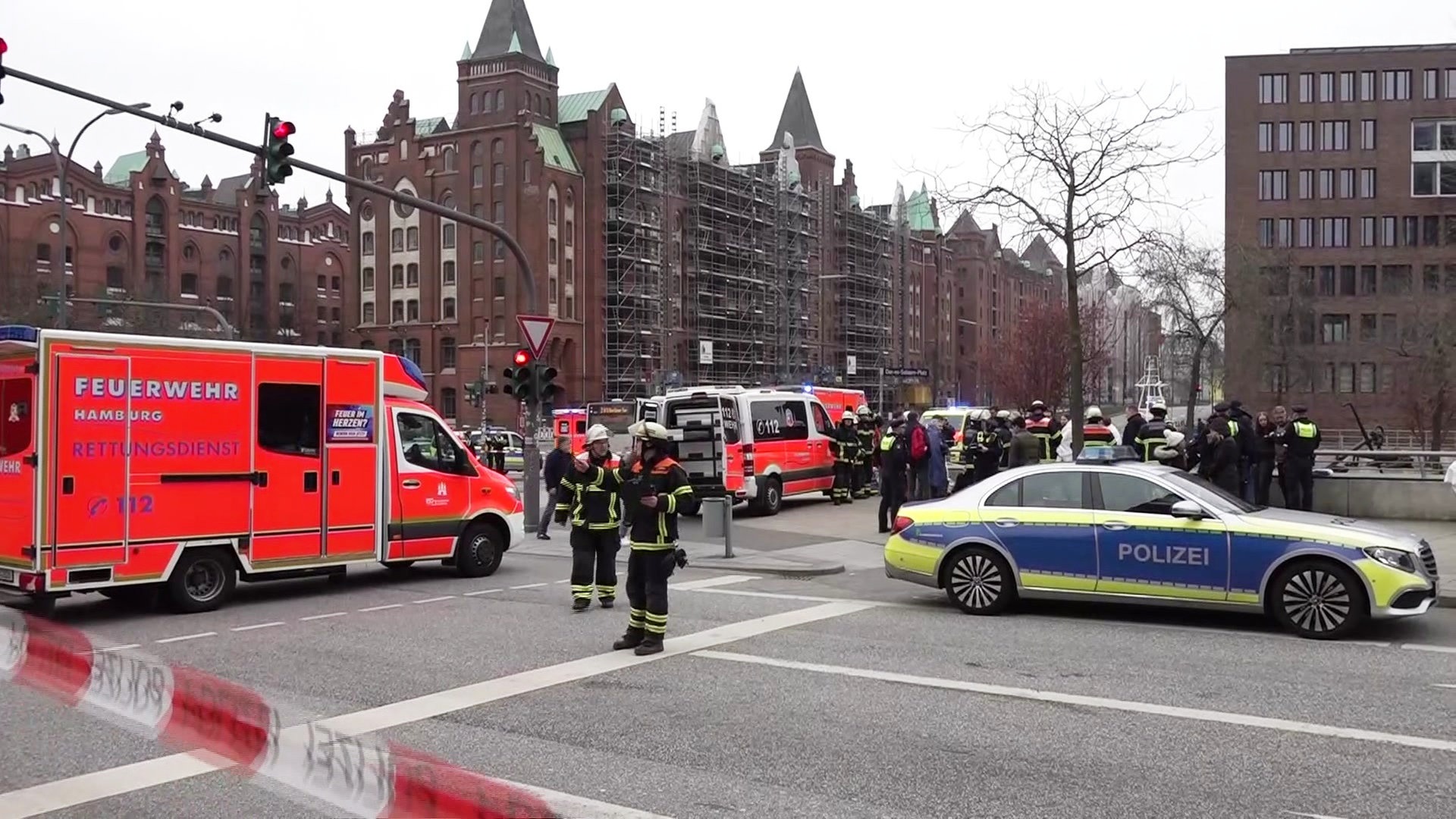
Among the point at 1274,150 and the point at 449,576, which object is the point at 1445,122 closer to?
the point at 1274,150

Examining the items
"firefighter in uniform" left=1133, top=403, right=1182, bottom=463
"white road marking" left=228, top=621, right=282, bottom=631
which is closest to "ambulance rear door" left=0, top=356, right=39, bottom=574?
"white road marking" left=228, top=621, right=282, bottom=631

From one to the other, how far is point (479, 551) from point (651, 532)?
236 inches

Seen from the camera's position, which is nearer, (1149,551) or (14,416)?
(1149,551)

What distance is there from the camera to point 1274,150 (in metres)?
78.6

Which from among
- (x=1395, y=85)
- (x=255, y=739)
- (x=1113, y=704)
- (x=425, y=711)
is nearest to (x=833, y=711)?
(x=1113, y=704)

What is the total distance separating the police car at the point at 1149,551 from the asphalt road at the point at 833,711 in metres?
0.32

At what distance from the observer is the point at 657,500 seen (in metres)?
9.48

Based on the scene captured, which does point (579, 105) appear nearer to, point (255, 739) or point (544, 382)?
point (544, 382)

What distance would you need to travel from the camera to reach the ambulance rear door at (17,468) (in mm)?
10977

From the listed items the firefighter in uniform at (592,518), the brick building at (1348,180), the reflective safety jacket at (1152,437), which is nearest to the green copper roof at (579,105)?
the brick building at (1348,180)

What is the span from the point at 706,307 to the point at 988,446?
2635 inches

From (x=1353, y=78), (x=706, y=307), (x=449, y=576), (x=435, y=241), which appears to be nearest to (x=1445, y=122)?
Result: (x=1353, y=78)

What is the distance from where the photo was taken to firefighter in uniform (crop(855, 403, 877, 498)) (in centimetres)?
2545

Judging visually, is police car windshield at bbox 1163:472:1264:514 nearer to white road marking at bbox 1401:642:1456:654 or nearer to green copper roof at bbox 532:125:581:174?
white road marking at bbox 1401:642:1456:654
